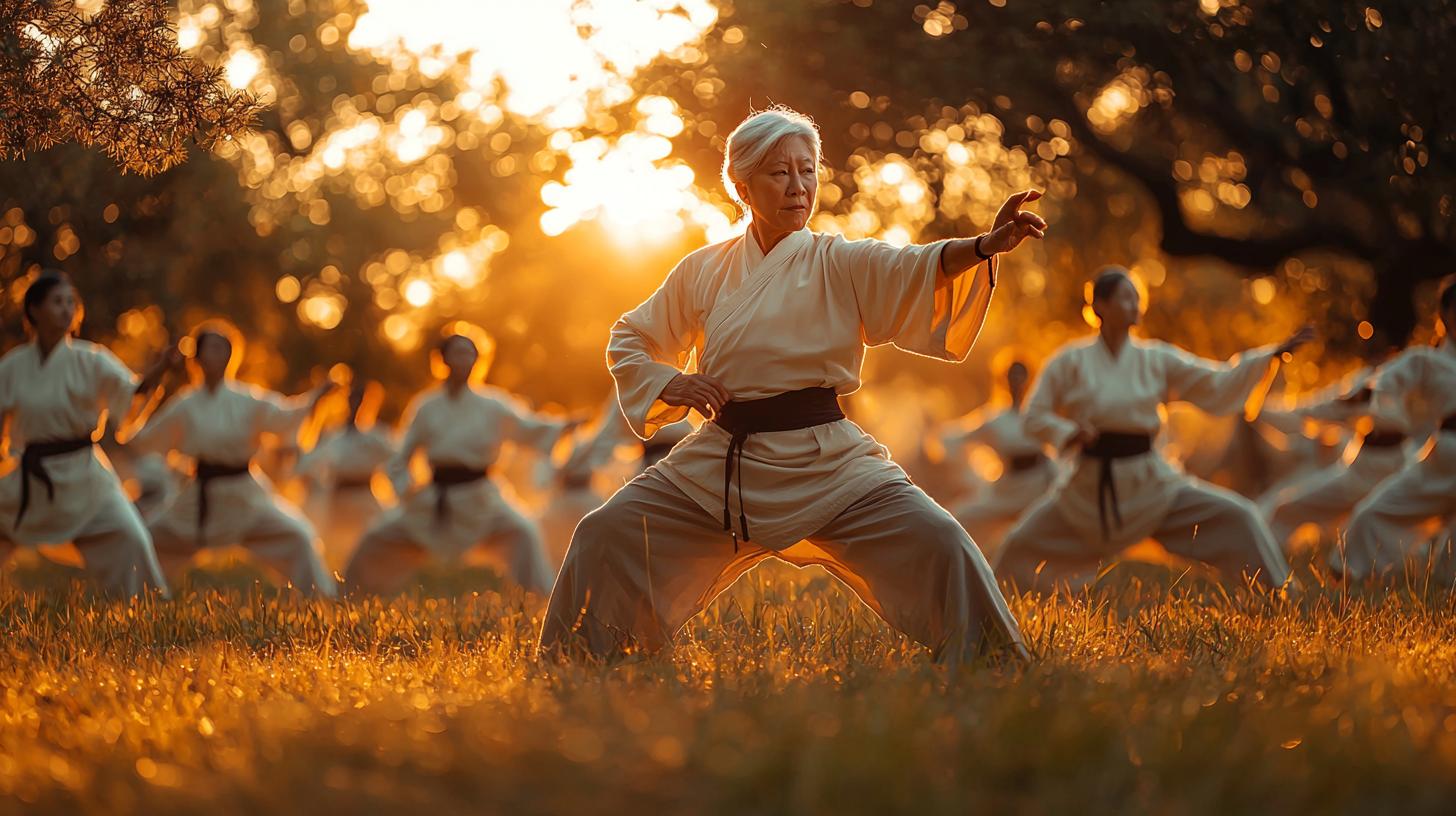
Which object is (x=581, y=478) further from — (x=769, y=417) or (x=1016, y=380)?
(x=769, y=417)

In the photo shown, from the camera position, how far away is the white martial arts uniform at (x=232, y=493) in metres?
9.23

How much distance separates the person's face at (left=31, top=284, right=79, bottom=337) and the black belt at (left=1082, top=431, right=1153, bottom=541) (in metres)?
5.27

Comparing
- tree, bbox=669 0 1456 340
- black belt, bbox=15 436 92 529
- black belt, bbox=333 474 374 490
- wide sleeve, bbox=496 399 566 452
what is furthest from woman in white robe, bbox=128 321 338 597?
black belt, bbox=333 474 374 490

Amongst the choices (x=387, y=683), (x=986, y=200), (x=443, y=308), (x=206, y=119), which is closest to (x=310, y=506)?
(x=443, y=308)

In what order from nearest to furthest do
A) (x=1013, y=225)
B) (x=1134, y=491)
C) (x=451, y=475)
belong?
(x=1013, y=225) < (x=1134, y=491) < (x=451, y=475)

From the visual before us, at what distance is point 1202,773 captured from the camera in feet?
9.91

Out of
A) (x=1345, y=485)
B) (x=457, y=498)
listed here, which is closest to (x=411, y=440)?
(x=457, y=498)

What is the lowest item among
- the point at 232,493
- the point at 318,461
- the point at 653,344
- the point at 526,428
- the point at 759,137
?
the point at 318,461

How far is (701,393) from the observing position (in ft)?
15.7

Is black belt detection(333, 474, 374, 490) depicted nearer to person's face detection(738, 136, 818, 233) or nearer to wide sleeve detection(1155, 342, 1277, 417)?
wide sleeve detection(1155, 342, 1277, 417)

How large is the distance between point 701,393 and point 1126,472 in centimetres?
362

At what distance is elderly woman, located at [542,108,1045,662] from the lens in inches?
189

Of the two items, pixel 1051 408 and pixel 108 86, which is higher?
pixel 108 86

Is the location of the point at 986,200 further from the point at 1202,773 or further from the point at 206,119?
the point at 1202,773
